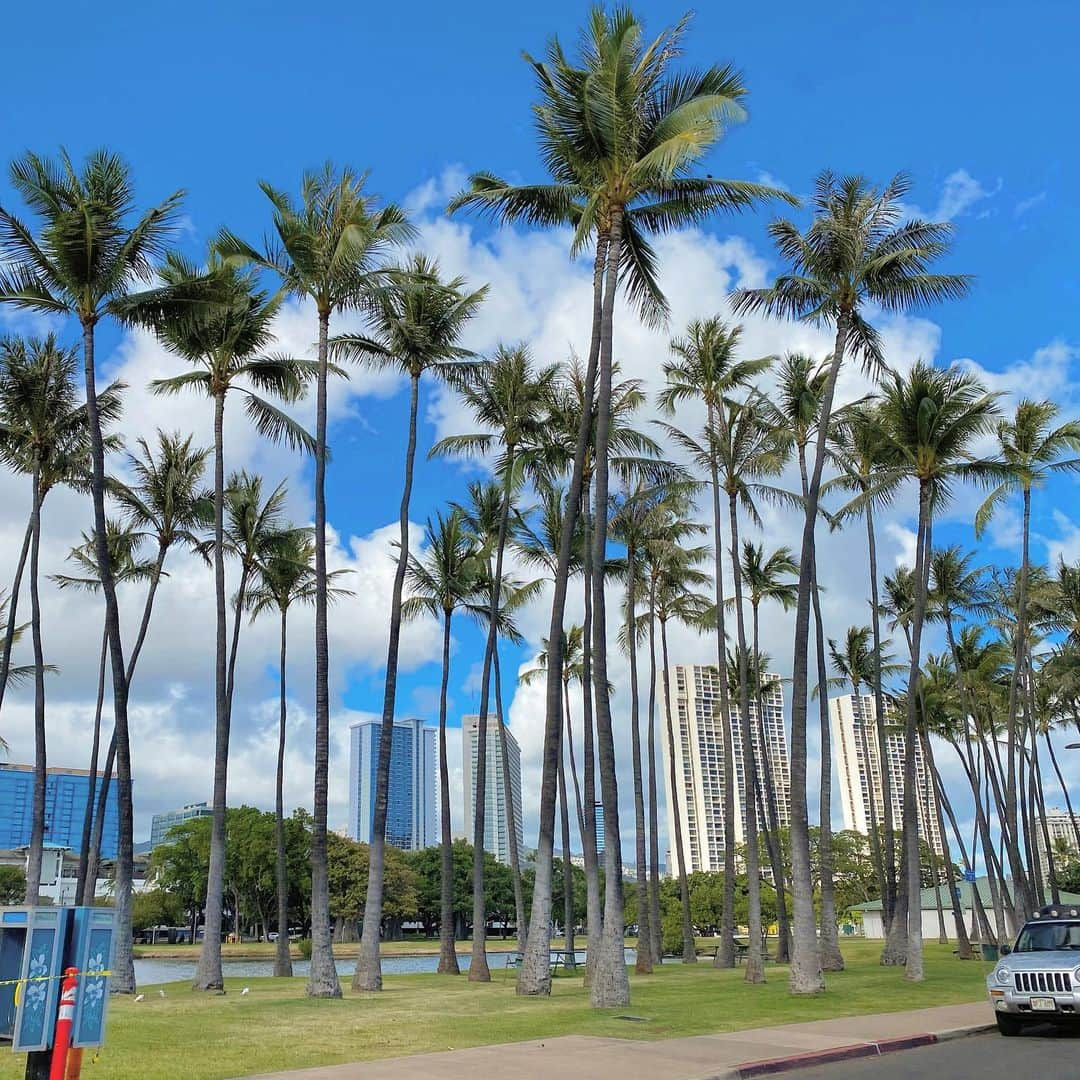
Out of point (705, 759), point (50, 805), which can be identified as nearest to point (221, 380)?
point (705, 759)

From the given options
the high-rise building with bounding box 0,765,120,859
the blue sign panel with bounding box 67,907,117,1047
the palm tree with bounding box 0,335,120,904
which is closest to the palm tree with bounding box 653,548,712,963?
the palm tree with bounding box 0,335,120,904

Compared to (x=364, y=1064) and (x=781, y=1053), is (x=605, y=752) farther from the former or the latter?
(x=364, y=1064)

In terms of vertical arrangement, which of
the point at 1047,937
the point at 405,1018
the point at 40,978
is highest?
the point at 40,978

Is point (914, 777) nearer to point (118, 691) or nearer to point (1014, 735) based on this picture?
point (1014, 735)

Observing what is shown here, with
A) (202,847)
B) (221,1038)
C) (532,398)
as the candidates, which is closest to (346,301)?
(532,398)

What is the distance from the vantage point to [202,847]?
71.1m

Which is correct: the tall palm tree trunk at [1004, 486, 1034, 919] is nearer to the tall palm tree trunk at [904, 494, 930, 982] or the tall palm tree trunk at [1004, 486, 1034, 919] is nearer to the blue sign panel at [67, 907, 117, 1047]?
the tall palm tree trunk at [904, 494, 930, 982]

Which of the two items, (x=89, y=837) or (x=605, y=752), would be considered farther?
(x=89, y=837)

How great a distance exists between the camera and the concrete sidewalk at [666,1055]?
35.4 ft

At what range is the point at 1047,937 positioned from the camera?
52.0 feet

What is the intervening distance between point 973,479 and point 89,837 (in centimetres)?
2955

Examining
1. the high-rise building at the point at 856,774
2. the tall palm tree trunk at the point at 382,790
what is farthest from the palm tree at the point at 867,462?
the high-rise building at the point at 856,774

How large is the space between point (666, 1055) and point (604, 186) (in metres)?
16.3

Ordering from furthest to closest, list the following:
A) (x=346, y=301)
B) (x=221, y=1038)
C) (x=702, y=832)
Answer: (x=702, y=832) → (x=346, y=301) → (x=221, y=1038)
